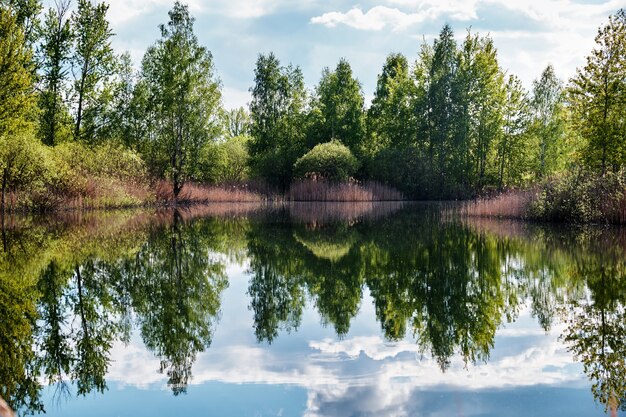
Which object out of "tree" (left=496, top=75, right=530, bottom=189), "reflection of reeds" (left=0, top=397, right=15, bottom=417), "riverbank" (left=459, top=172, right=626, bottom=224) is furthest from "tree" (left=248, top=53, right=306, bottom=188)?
"reflection of reeds" (left=0, top=397, right=15, bottom=417)

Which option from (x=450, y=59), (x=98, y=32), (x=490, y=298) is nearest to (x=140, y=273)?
(x=490, y=298)

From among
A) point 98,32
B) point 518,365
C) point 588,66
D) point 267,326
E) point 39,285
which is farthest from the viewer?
point 98,32

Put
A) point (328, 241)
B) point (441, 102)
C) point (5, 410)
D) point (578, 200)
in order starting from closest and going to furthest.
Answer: point (5, 410), point (328, 241), point (578, 200), point (441, 102)

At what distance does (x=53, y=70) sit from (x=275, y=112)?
16.2m

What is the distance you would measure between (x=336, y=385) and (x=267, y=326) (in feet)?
5.61

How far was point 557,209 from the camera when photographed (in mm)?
17312

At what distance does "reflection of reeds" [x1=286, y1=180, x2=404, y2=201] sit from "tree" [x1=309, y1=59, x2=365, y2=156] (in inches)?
185

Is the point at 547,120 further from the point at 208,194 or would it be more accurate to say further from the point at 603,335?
the point at 603,335

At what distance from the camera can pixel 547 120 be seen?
46.4 meters

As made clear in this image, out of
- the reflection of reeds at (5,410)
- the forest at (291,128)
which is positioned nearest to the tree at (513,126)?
the forest at (291,128)

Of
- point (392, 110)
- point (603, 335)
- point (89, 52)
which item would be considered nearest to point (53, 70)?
point (89, 52)

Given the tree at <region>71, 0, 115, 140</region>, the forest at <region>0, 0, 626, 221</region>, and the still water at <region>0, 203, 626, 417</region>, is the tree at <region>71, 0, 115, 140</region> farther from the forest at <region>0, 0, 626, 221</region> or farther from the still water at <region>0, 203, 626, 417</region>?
the still water at <region>0, 203, 626, 417</region>

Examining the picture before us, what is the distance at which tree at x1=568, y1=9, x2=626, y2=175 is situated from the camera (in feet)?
67.0

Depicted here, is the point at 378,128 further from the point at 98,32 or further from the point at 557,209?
the point at 557,209
